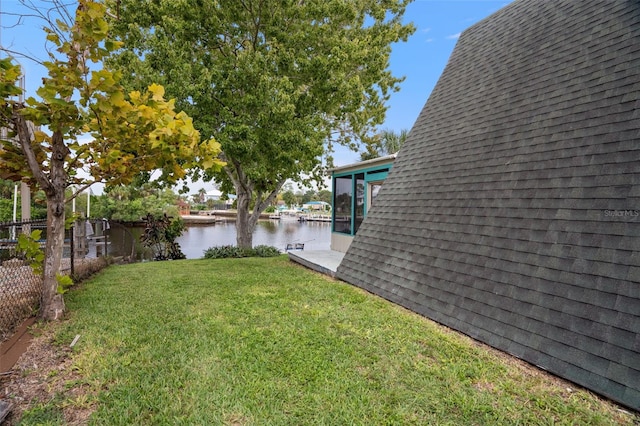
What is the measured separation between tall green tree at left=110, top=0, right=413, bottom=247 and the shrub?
106 inches

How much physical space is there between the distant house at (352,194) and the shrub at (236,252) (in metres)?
2.36

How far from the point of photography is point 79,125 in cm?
322

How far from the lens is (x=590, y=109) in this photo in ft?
11.4

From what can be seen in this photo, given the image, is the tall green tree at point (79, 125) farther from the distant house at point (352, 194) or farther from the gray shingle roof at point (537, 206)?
the distant house at point (352, 194)

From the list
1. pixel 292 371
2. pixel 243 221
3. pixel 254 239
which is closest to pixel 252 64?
pixel 243 221

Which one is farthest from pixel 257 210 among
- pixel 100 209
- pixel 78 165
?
pixel 100 209

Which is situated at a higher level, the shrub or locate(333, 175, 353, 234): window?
locate(333, 175, 353, 234): window

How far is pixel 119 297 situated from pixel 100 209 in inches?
1059

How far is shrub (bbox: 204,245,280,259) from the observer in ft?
34.4

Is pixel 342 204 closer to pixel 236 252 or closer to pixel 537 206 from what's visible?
pixel 236 252

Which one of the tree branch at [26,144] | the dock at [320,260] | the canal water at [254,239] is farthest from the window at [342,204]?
the tree branch at [26,144]

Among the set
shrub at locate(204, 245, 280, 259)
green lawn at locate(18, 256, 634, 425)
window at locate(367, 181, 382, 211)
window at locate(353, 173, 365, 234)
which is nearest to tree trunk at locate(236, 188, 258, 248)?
shrub at locate(204, 245, 280, 259)

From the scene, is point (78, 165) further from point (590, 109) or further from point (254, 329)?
point (590, 109)

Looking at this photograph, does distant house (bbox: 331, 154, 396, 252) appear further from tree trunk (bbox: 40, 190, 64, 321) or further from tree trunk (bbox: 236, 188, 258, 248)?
tree trunk (bbox: 40, 190, 64, 321)
